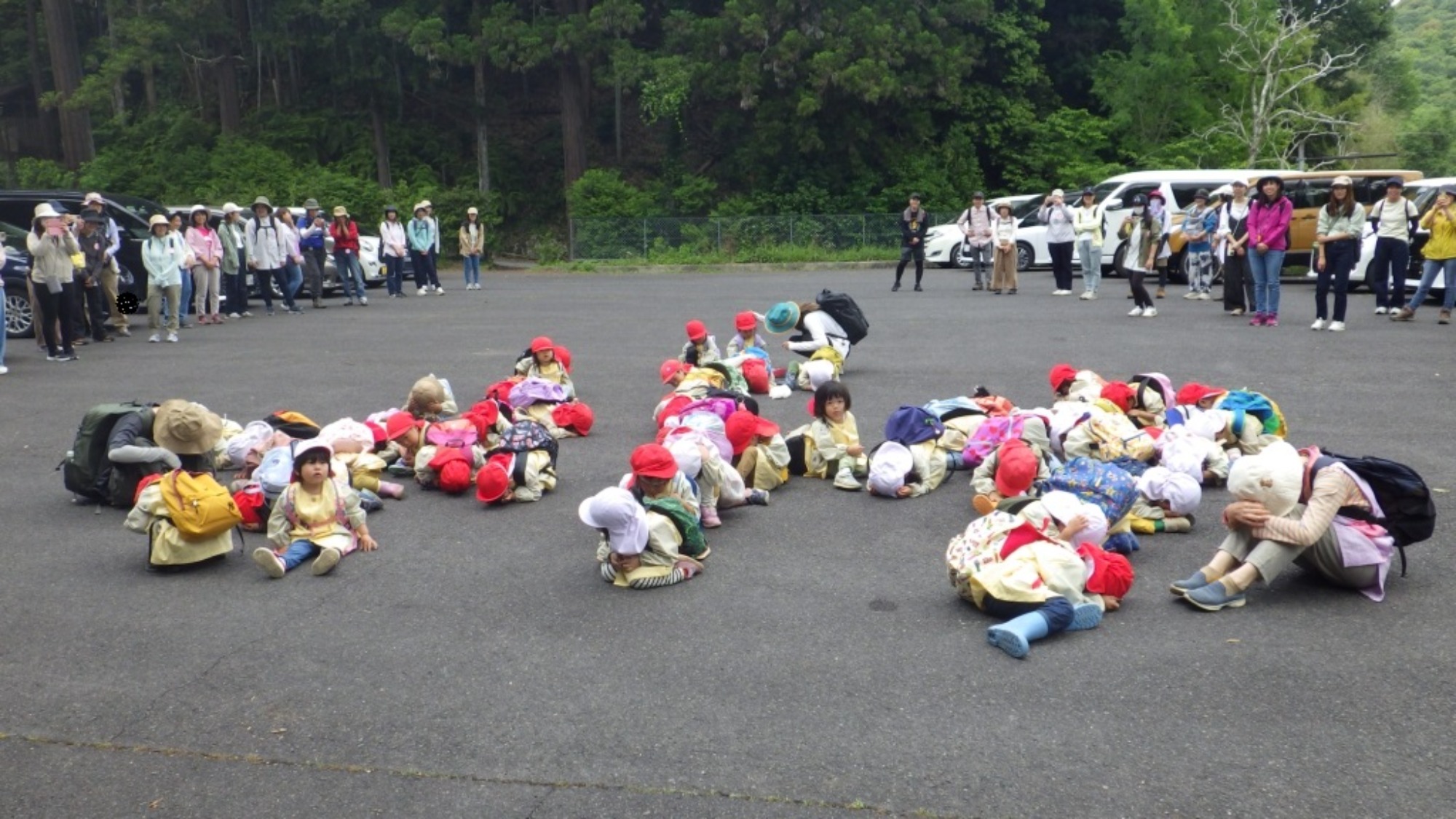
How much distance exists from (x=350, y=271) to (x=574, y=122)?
1579 cm

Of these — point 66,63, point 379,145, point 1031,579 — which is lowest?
point 1031,579

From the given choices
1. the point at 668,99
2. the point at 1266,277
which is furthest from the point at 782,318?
the point at 668,99

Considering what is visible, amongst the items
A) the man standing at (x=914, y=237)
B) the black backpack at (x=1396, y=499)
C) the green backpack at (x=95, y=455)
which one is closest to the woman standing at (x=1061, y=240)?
the man standing at (x=914, y=237)

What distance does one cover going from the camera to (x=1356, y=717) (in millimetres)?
4309

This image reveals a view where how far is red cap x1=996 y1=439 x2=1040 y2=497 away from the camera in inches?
257

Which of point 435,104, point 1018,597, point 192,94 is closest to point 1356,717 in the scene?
point 1018,597

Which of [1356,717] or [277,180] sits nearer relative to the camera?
[1356,717]

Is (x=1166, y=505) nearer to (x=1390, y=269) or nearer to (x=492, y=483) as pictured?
(x=492, y=483)

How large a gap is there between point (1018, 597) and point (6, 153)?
48939 mm

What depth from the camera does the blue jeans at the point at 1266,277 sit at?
46.5 feet

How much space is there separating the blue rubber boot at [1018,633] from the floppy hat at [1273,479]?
47.5 inches

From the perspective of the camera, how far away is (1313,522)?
532 cm

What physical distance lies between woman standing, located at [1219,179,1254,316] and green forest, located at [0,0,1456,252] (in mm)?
17352

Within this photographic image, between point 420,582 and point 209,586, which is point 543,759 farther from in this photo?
point 209,586
